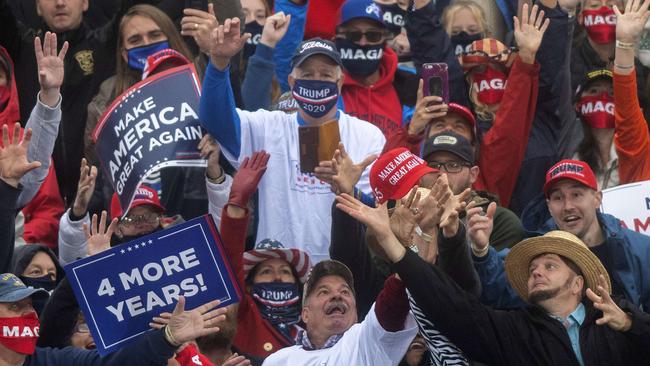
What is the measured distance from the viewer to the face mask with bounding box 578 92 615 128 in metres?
11.6

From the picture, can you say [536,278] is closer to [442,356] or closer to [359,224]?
[442,356]

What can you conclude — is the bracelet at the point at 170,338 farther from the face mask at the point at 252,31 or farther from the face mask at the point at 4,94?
the face mask at the point at 252,31

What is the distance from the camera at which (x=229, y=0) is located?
1224 cm

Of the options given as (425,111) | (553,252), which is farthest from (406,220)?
(425,111)

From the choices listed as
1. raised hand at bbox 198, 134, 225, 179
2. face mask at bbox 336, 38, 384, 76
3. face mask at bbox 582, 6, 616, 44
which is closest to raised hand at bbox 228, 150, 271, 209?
raised hand at bbox 198, 134, 225, 179

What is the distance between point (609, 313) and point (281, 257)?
8.13 feet

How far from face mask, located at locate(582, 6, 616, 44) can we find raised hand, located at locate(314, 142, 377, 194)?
3.32 metres

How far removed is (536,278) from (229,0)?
416 cm

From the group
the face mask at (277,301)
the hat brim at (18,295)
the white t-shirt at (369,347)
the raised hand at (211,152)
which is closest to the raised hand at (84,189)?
the raised hand at (211,152)

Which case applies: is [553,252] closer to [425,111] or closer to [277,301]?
[425,111]

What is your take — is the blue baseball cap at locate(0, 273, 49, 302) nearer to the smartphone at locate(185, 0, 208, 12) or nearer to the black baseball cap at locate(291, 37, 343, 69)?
the black baseball cap at locate(291, 37, 343, 69)

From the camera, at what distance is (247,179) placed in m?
10.2

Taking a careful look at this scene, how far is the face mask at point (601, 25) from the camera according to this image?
1255cm

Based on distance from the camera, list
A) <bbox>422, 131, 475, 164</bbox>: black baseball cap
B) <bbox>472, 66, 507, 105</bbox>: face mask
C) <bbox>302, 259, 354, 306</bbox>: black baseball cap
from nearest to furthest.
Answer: <bbox>302, 259, 354, 306</bbox>: black baseball cap
<bbox>422, 131, 475, 164</bbox>: black baseball cap
<bbox>472, 66, 507, 105</bbox>: face mask
